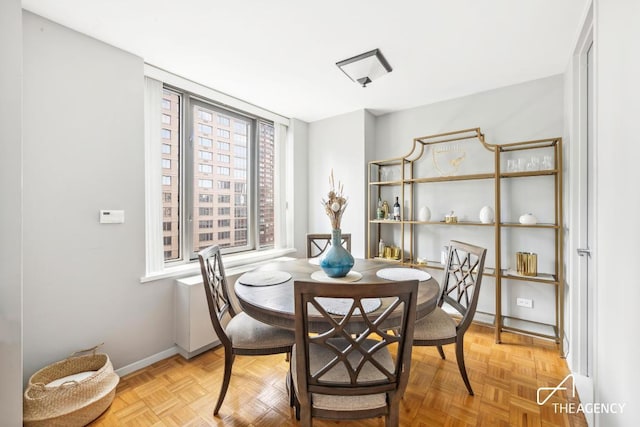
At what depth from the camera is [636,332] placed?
35.5 inches

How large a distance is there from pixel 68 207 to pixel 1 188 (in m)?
0.57

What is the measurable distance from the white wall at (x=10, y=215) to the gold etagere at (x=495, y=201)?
9.48 ft

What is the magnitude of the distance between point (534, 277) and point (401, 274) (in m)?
1.50

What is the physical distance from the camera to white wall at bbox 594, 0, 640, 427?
3.06ft

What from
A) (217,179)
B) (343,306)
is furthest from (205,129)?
(343,306)

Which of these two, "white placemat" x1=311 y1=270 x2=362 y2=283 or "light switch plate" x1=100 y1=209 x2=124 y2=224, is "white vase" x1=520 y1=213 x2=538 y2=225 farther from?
"light switch plate" x1=100 y1=209 x2=124 y2=224

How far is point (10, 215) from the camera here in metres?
1.29

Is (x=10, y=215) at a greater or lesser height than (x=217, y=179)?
lesser

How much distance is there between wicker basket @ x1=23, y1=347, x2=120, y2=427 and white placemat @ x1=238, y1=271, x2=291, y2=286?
3.38 ft

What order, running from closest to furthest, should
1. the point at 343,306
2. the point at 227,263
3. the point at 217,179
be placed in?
the point at 343,306 < the point at 227,263 < the point at 217,179

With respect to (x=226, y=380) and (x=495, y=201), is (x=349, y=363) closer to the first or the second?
(x=226, y=380)

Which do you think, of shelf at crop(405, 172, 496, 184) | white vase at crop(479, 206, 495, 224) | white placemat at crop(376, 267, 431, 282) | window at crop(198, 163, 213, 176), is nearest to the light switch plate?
window at crop(198, 163, 213, 176)

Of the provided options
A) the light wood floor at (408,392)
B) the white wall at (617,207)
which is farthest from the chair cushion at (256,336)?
the white wall at (617,207)

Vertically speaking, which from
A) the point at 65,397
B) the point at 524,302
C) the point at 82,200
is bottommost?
the point at 65,397
